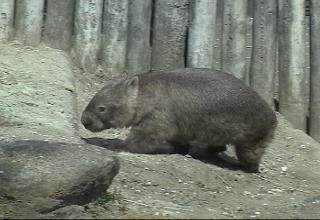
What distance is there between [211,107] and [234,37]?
1425mm

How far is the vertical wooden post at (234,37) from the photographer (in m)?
7.87

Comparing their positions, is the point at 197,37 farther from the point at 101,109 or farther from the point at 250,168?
the point at 250,168

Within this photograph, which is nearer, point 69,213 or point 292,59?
point 69,213

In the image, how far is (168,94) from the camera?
269 inches

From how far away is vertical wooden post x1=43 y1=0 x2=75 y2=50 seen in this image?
7719 millimetres

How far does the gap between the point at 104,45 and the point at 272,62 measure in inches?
71.8

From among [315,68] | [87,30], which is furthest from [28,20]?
[315,68]

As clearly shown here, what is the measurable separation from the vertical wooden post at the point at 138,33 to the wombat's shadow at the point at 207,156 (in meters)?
1.03

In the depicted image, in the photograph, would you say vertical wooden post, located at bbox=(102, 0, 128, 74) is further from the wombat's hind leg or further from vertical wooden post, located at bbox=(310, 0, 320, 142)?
vertical wooden post, located at bbox=(310, 0, 320, 142)

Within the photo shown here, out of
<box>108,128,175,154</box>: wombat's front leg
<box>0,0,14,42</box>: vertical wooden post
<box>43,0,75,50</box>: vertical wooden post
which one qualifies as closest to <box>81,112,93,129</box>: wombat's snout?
<box>108,128,175,154</box>: wombat's front leg

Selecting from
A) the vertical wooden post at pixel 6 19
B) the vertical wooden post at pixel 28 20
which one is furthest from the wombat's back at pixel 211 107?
the vertical wooden post at pixel 6 19

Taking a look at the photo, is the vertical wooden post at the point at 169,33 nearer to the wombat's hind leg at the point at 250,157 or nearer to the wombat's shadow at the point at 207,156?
the wombat's shadow at the point at 207,156

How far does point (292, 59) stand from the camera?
7.95m

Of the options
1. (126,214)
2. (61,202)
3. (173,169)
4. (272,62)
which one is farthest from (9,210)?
(272,62)
